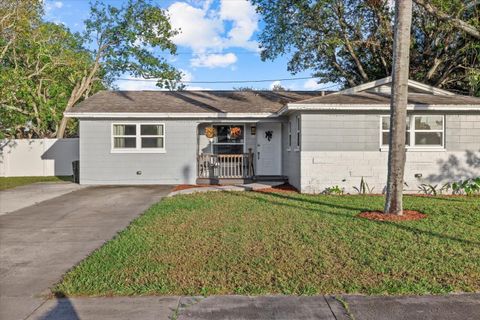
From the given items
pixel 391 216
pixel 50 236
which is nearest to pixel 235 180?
pixel 391 216

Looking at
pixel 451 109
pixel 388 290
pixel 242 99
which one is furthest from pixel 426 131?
pixel 388 290

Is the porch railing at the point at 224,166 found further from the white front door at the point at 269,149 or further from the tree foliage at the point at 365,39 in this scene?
the tree foliage at the point at 365,39

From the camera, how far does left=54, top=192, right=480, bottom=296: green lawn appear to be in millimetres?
4363

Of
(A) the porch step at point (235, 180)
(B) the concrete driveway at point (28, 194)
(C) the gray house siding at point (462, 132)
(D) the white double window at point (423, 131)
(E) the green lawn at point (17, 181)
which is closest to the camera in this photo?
(B) the concrete driveway at point (28, 194)

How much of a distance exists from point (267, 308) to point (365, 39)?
20573mm

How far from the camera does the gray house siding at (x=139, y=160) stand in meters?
14.9

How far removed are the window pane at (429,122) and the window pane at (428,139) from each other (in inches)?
7.9

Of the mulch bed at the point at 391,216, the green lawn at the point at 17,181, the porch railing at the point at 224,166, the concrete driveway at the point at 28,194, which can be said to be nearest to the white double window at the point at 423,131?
the mulch bed at the point at 391,216

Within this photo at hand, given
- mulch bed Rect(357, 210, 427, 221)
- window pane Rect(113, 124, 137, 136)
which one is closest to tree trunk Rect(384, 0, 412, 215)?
mulch bed Rect(357, 210, 427, 221)

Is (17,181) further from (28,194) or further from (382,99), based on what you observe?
(382,99)

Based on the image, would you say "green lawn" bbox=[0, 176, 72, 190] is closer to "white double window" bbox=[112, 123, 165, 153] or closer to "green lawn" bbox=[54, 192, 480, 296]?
"white double window" bbox=[112, 123, 165, 153]

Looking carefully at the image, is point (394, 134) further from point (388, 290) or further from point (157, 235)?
point (157, 235)

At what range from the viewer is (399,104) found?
26.8 ft

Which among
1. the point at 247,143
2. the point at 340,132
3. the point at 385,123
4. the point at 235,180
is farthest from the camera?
the point at 247,143
